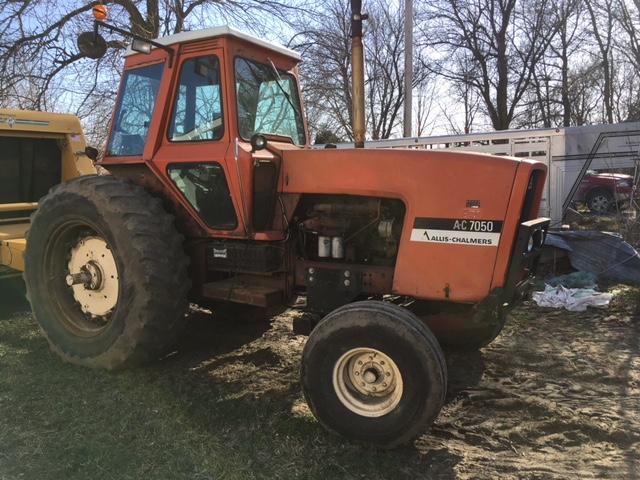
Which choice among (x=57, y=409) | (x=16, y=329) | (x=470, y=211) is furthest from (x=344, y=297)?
(x=16, y=329)

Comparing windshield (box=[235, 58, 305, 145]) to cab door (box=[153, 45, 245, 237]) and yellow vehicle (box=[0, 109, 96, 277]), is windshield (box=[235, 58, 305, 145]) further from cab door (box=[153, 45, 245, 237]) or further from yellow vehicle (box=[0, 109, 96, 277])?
yellow vehicle (box=[0, 109, 96, 277])

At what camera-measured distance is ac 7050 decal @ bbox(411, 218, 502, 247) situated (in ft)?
10.8

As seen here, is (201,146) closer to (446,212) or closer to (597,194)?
(446,212)

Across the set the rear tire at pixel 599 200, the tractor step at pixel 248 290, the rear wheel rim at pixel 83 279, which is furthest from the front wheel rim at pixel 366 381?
the rear tire at pixel 599 200

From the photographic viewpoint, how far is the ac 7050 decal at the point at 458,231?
328 cm

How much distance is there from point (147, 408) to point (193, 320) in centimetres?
205

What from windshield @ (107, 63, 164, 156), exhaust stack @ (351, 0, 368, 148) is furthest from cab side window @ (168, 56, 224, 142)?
exhaust stack @ (351, 0, 368, 148)

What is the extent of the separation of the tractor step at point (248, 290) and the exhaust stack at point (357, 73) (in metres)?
1.36

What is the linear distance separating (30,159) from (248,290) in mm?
4063

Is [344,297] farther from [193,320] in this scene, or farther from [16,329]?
[16,329]

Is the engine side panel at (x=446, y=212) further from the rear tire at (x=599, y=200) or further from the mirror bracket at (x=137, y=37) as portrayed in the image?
the rear tire at (x=599, y=200)

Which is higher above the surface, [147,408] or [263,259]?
[263,259]

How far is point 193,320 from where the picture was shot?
5668 millimetres

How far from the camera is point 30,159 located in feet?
21.9
